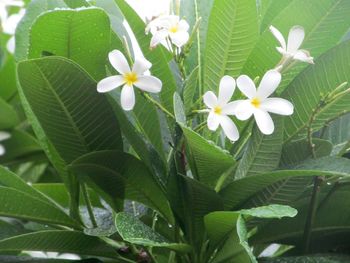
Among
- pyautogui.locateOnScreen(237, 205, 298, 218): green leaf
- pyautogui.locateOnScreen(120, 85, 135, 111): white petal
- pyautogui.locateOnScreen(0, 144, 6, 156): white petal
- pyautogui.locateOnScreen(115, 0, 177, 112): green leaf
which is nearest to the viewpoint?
pyautogui.locateOnScreen(237, 205, 298, 218): green leaf

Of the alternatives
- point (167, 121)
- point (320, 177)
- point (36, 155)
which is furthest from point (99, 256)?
point (36, 155)

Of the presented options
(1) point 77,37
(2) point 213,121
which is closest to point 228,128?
(2) point 213,121

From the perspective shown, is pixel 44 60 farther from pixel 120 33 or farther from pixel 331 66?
pixel 331 66

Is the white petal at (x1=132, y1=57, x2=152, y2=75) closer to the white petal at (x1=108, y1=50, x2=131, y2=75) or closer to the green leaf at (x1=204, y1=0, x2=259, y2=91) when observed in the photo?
the white petal at (x1=108, y1=50, x2=131, y2=75)

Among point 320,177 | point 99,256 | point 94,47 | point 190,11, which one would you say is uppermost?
point 190,11

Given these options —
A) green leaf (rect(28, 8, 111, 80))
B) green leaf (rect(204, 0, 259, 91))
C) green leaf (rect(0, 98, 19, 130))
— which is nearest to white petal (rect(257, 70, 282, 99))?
green leaf (rect(204, 0, 259, 91))

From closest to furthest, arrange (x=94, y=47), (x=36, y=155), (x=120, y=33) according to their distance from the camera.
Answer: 1. (x=94, y=47)
2. (x=120, y=33)
3. (x=36, y=155)

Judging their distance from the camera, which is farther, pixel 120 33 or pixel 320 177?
pixel 120 33
